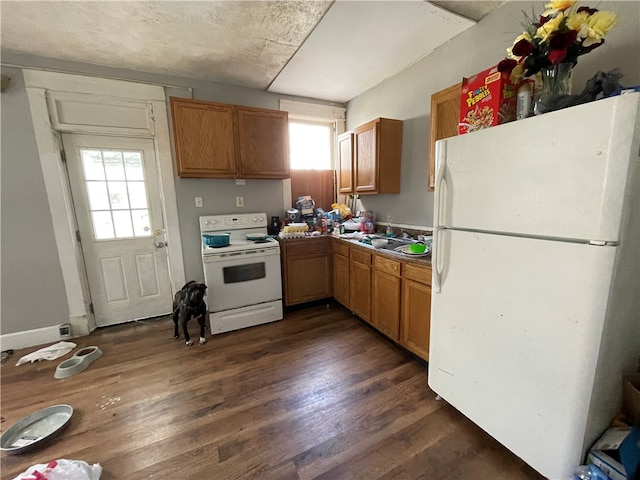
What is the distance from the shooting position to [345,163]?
3.13 m

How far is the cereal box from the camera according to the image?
1327 mm

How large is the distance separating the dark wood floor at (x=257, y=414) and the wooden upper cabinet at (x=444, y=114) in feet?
5.28

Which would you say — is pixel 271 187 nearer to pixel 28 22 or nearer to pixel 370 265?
pixel 370 265

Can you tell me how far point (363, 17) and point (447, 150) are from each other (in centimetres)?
123

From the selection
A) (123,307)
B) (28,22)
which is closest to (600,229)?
(28,22)

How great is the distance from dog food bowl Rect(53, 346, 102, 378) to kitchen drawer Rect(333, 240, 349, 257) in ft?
7.93

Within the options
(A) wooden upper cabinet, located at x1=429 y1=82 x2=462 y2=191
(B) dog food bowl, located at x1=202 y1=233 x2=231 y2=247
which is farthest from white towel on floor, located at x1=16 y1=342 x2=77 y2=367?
(A) wooden upper cabinet, located at x1=429 y1=82 x2=462 y2=191

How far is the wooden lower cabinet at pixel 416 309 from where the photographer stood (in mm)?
1853

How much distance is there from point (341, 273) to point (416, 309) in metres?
1.11

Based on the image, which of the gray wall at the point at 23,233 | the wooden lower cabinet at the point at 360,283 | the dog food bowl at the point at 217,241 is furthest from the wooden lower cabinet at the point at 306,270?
the gray wall at the point at 23,233

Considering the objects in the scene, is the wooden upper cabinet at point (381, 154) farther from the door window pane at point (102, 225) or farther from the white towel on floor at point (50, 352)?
the white towel on floor at point (50, 352)

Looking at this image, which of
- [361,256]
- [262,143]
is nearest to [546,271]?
[361,256]

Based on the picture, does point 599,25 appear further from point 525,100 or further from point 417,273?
point 417,273

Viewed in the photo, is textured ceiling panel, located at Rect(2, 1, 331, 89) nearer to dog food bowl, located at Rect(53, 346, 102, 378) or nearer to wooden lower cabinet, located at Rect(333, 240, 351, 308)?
wooden lower cabinet, located at Rect(333, 240, 351, 308)
